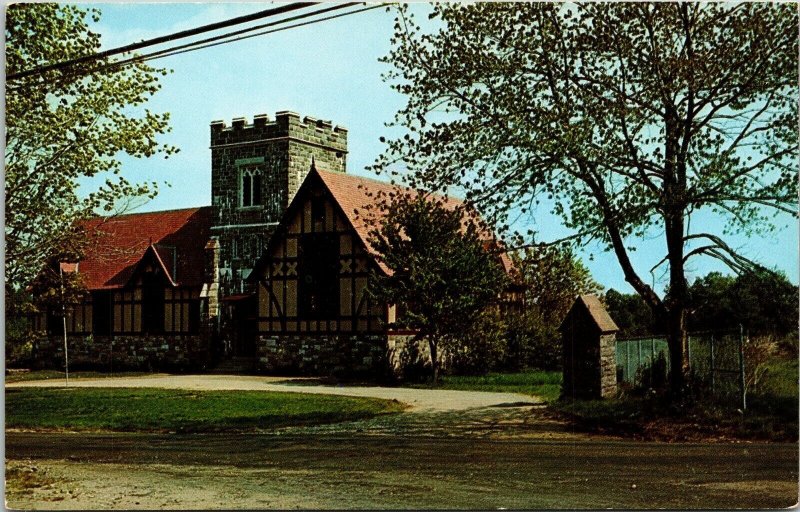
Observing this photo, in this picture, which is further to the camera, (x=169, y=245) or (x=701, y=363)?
(x=169, y=245)

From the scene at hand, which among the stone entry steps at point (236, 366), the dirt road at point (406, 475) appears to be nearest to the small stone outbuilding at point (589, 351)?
the dirt road at point (406, 475)

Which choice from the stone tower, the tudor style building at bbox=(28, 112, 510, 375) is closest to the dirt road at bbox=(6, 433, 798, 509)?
the tudor style building at bbox=(28, 112, 510, 375)

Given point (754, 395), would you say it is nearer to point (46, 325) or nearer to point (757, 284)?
point (757, 284)

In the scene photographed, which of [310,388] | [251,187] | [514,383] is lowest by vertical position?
[310,388]

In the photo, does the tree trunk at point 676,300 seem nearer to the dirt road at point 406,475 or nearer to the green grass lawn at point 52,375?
the dirt road at point 406,475

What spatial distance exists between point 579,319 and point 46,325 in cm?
926

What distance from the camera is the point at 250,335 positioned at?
889 inches

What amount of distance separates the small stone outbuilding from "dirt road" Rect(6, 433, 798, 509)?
251 cm

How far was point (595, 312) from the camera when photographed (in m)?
11.9

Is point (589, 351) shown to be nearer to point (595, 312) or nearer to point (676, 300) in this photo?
point (595, 312)

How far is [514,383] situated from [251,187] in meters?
8.98

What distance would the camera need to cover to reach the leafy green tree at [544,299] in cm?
1073

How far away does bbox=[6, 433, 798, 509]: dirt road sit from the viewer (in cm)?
699

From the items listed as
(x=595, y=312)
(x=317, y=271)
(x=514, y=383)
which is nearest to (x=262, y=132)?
(x=317, y=271)
